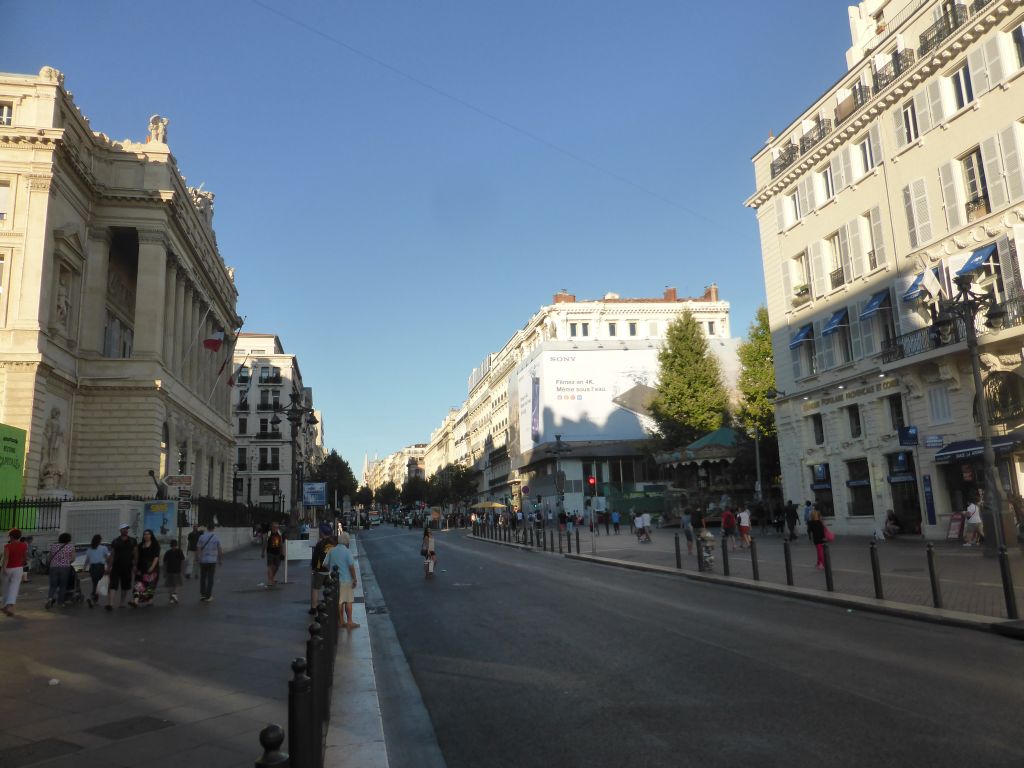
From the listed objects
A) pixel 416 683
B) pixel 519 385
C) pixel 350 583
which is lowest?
pixel 416 683

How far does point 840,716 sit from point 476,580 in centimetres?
1426

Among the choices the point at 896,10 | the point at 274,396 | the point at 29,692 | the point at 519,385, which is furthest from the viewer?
the point at 274,396

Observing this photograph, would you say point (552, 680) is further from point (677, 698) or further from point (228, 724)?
point (228, 724)

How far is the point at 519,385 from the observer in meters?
80.9

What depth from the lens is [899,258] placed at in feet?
92.9

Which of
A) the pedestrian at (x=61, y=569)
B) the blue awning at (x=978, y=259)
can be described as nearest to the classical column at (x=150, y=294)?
the pedestrian at (x=61, y=569)

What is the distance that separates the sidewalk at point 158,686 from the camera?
569cm

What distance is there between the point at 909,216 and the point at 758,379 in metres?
29.2

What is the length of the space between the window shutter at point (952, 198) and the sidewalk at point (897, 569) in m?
10.9

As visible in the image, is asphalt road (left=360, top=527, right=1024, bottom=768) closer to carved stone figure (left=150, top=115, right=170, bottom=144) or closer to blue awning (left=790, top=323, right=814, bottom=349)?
blue awning (left=790, top=323, right=814, bottom=349)

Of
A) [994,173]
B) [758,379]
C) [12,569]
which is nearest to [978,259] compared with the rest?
[994,173]

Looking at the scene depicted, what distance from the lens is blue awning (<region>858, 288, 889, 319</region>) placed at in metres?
28.6

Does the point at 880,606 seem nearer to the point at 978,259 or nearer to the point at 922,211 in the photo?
the point at 978,259

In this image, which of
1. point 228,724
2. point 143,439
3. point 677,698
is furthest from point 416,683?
point 143,439
